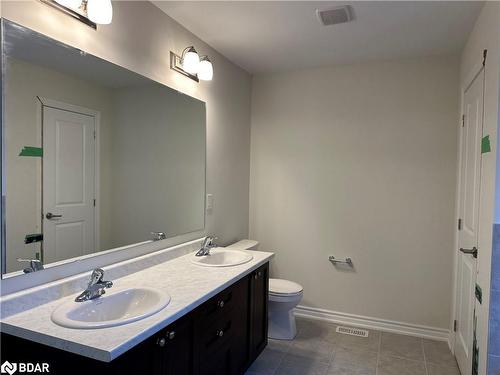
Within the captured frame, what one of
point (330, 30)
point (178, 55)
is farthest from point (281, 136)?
point (178, 55)

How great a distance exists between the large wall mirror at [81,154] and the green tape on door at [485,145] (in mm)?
1895

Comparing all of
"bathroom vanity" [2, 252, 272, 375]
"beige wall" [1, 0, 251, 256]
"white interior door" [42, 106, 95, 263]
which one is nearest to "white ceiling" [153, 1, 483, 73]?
"beige wall" [1, 0, 251, 256]

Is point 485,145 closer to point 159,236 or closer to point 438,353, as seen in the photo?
point 438,353

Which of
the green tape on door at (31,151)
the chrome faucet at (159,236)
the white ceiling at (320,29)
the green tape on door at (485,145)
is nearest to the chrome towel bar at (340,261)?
the green tape on door at (485,145)

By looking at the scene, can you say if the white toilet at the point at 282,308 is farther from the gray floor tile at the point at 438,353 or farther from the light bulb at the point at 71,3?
the light bulb at the point at 71,3

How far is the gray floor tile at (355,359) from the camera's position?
2502mm

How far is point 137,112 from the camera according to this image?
210cm

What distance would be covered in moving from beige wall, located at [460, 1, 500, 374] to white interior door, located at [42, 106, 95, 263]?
2.06 meters

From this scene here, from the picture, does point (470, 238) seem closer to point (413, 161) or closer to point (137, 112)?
point (413, 161)

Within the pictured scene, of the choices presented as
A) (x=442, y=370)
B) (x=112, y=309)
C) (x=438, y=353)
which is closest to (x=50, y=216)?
(x=112, y=309)

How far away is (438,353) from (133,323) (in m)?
2.51

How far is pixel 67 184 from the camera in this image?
1.66 meters

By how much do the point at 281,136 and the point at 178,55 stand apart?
1.40 metres

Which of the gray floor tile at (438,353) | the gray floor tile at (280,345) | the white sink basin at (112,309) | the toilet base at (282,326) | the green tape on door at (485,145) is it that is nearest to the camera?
the white sink basin at (112,309)
